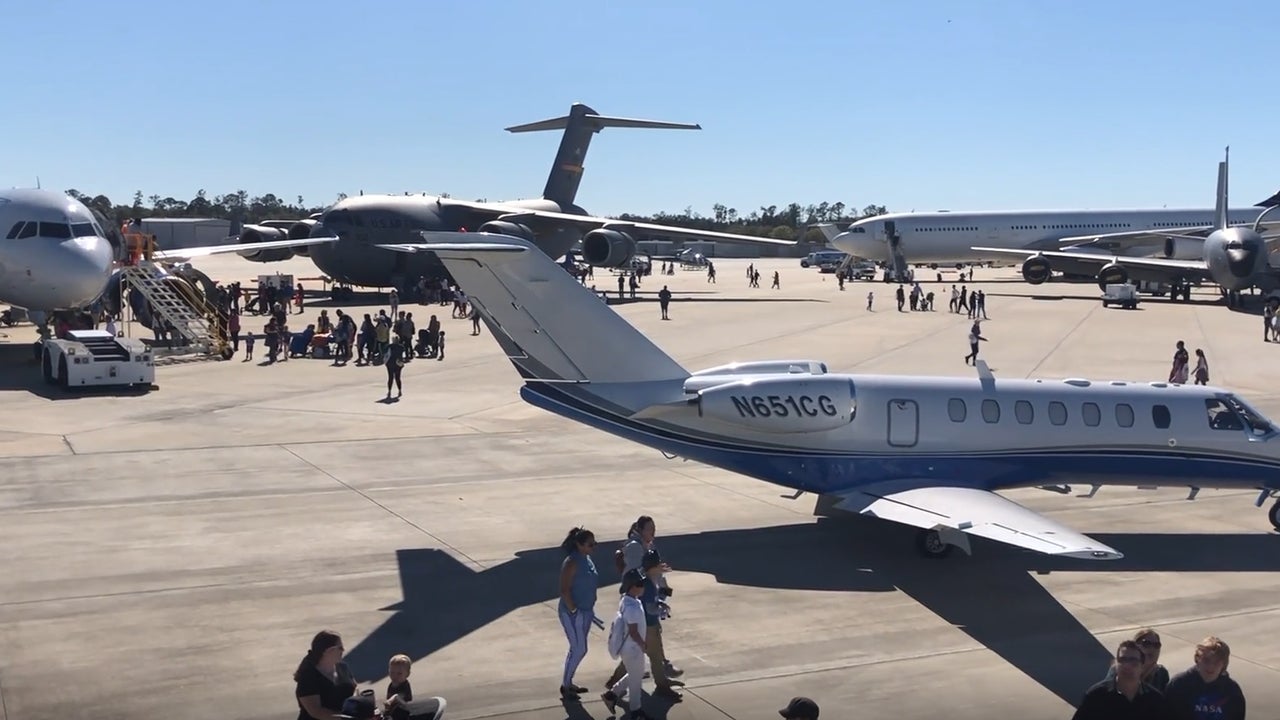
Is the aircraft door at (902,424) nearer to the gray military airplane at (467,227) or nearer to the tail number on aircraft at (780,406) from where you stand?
the tail number on aircraft at (780,406)

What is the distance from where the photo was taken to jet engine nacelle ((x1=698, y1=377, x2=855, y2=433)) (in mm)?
14484

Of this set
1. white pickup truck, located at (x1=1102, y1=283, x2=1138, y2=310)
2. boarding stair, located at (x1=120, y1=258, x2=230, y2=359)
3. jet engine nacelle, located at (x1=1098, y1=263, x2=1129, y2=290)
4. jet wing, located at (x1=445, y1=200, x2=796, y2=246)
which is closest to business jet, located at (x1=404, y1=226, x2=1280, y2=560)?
boarding stair, located at (x1=120, y1=258, x2=230, y2=359)

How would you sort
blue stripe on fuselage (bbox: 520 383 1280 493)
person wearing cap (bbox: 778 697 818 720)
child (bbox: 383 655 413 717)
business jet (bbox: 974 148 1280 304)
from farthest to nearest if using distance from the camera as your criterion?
business jet (bbox: 974 148 1280 304)
blue stripe on fuselage (bbox: 520 383 1280 493)
child (bbox: 383 655 413 717)
person wearing cap (bbox: 778 697 818 720)

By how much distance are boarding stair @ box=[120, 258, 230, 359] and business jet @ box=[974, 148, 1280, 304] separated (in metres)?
39.3

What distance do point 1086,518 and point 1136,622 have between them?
472 centimetres

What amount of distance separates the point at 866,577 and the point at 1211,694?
22.3 ft

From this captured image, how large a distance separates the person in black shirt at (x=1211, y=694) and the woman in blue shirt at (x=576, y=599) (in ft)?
14.7

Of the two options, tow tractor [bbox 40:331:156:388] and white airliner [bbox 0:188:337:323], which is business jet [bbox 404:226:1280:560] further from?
white airliner [bbox 0:188:337:323]

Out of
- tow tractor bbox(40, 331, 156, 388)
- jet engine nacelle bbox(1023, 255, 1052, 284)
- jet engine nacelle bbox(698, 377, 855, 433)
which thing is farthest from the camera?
jet engine nacelle bbox(1023, 255, 1052, 284)

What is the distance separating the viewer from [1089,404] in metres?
15.4

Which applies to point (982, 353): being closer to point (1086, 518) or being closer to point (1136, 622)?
point (1086, 518)

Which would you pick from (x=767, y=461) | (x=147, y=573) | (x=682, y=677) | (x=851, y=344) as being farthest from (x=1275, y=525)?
(x=851, y=344)

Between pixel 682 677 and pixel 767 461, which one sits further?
pixel 767 461

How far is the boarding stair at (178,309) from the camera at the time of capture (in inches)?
1305
